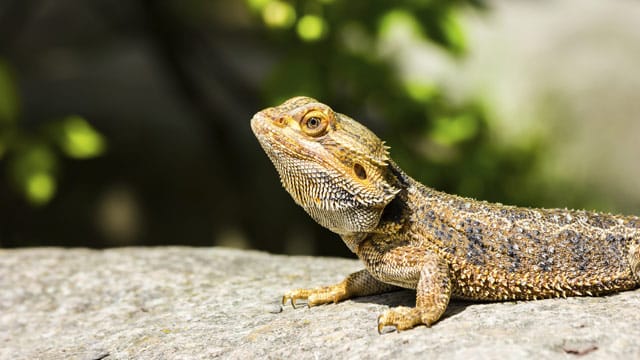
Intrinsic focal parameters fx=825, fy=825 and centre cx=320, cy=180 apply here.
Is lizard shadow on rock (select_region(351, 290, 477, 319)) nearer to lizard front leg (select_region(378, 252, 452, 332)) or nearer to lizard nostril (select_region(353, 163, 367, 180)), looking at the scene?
lizard front leg (select_region(378, 252, 452, 332))

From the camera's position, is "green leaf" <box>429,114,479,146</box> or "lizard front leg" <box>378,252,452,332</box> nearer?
"lizard front leg" <box>378,252,452,332</box>

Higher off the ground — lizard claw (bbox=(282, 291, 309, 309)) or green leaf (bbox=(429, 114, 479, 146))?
green leaf (bbox=(429, 114, 479, 146))

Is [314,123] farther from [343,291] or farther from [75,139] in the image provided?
[75,139]

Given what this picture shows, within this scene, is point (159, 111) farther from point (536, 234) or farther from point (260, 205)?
point (536, 234)

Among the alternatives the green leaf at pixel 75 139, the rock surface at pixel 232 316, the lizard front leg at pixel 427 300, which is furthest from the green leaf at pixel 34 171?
the lizard front leg at pixel 427 300

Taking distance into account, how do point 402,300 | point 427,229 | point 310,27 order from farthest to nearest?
point 310,27 → point 402,300 → point 427,229

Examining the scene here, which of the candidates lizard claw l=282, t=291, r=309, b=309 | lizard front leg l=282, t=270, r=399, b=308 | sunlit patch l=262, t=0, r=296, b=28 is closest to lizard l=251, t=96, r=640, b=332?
lizard front leg l=282, t=270, r=399, b=308

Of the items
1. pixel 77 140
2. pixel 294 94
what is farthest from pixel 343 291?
pixel 77 140

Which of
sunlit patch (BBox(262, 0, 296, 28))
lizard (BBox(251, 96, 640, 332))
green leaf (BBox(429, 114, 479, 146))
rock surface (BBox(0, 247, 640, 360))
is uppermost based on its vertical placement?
sunlit patch (BBox(262, 0, 296, 28))
